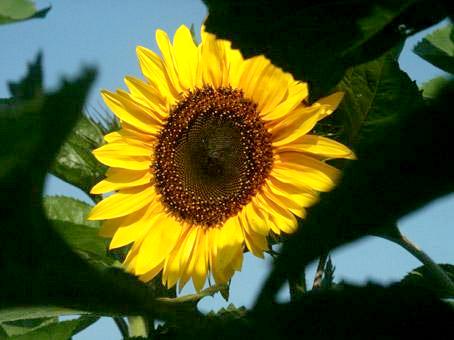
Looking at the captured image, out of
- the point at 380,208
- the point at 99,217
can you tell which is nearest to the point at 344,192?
the point at 380,208

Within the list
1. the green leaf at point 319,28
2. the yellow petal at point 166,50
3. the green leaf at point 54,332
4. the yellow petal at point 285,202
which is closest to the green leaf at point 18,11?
the green leaf at point 319,28

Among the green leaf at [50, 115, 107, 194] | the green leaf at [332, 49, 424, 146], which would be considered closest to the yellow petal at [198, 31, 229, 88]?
the green leaf at [50, 115, 107, 194]

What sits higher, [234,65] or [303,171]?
[234,65]

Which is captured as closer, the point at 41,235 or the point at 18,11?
the point at 41,235

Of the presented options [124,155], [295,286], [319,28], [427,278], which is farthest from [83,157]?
[319,28]

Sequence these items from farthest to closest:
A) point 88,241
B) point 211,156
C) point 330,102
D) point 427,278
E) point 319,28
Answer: point 211,156 → point 88,241 → point 330,102 → point 427,278 → point 319,28

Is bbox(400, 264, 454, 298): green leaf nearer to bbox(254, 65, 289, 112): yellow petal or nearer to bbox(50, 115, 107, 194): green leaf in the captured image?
bbox(254, 65, 289, 112): yellow petal

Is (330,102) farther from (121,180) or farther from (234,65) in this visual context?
(121,180)
